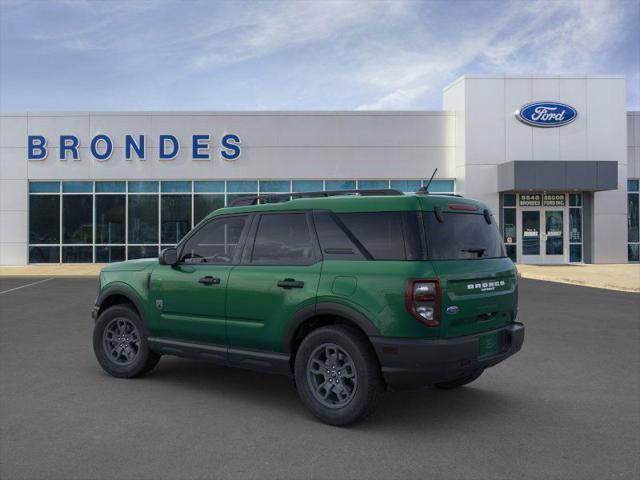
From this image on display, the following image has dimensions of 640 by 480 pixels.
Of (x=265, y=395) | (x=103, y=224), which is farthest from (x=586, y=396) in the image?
(x=103, y=224)

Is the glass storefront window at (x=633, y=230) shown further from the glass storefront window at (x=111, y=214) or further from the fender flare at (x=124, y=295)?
the fender flare at (x=124, y=295)

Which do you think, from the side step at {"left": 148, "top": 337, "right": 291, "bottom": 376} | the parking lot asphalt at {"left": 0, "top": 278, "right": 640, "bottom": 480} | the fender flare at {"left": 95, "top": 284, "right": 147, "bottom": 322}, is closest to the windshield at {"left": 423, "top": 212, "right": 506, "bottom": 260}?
the parking lot asphalt at {"left": 0, "top": 278, "right": 640, "bottom": 480}

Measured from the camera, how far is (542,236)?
84.3ft

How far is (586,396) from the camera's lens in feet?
18.6

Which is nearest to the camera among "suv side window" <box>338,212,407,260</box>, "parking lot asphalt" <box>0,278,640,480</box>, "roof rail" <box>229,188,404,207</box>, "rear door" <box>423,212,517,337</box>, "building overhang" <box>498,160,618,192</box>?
"parking lot asphalt" <box>0,278,640,480</box>

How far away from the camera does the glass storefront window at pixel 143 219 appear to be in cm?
2556

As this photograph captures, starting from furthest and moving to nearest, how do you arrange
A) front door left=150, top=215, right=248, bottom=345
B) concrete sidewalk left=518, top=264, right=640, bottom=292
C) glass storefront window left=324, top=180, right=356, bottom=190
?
glass storefront window left=324, top=180, right=356, bottom=190 < concrete sidewalk left=518, top=264, right=640, bottom=292 < front door left=150, top=215, right=248, bottom=345

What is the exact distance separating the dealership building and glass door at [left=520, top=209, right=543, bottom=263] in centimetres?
4

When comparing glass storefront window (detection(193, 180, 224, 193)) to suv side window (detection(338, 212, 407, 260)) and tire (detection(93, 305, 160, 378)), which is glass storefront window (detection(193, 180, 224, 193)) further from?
suv side window (detection(338, 212, 407, 260))

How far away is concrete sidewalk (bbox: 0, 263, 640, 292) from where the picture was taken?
16.9 m

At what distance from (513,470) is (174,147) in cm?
2327

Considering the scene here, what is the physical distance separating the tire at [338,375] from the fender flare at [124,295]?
2.05m

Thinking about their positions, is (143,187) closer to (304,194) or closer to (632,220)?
(304,194)

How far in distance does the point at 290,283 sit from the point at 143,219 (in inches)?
859
